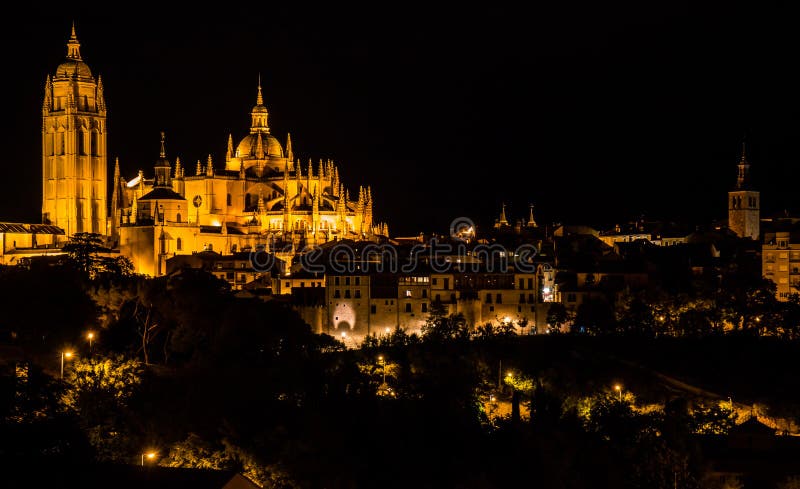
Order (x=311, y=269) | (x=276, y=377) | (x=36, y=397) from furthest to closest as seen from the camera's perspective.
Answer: (x=311, y=269), (x=276, y=377), (x=36, y=397)

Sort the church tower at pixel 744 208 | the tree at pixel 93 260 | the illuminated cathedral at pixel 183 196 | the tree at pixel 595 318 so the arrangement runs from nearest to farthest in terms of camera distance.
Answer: the tree at pixel 595 318 → the tree at pixel 93 260 → the illuminated cathedral at pixel 183 196 → the church tower at pixel 744 208

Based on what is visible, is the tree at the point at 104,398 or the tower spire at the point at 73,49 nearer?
the tree at the point at 104,398

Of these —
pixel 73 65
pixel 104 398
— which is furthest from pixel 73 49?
pixel 104 398

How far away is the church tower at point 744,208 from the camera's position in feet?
324

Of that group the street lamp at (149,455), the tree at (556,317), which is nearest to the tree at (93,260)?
the tree at (556,317)

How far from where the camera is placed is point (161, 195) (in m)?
83.9

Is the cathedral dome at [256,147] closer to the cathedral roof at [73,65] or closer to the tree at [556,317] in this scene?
the cathedral roof at [73,65]

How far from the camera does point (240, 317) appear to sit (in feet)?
167

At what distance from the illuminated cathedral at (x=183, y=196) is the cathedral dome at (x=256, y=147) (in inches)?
3.7

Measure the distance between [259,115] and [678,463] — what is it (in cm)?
6937

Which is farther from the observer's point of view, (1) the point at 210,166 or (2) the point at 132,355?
(1) the point at 210,166

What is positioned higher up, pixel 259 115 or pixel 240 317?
pixel 259 115

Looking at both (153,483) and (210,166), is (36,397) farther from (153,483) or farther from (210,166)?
(210,166)

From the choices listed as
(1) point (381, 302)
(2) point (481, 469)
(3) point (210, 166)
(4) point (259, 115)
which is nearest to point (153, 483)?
(2) point (481, 469)
